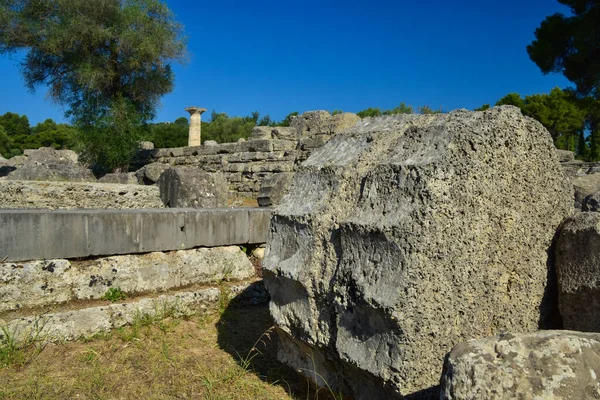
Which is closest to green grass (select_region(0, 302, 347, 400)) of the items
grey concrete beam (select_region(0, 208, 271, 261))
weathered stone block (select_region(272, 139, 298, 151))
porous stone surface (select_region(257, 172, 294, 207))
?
grey concrete beam (select_region(0, 208, 271, 261))

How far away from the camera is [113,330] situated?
3.41 metres

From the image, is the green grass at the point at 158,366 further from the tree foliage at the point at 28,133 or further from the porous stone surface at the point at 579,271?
the tree foliage at the point at 28,133

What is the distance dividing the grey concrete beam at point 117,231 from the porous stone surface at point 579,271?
299 centimetres

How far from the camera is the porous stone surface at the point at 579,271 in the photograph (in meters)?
2.09

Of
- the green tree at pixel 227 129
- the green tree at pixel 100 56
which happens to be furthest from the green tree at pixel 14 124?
the green tree at pixel 100 56

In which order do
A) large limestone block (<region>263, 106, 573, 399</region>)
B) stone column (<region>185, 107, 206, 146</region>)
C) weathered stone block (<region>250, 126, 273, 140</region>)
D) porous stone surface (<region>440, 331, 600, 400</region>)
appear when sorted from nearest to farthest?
porous stone surface (<region>440, 331, 600, 400</region>), large limestone block (<region>263, 106, 573, 399</region>), weathered stone block (<region>250, 126, 273, 140</region>), stone column (<region>185, 107, 206, 146</region>)

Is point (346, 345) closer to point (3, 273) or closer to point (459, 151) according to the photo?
point (459, 151)

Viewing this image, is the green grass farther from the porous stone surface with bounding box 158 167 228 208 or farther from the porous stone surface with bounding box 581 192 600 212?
the porous stone surface with bounding box 158 167 228 208

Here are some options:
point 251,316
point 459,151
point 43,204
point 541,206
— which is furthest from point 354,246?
point 43,204

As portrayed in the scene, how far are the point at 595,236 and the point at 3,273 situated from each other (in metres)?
3.58

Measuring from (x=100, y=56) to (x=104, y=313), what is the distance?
1431 centimetres

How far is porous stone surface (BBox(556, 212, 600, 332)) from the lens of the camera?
2088 mm

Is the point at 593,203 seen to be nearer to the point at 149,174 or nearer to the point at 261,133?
the point at 149,174

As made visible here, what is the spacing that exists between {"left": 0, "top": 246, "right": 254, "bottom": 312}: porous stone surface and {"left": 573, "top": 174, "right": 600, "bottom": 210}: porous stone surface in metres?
3.69
